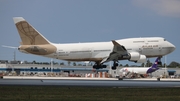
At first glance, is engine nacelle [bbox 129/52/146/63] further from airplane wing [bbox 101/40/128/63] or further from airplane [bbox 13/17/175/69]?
airplane wing [bbox 101/40/128/63]

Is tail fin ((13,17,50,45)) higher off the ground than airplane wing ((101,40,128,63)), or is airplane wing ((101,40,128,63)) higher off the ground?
tail fin ((13,17,50,45))

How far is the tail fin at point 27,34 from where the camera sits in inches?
3371

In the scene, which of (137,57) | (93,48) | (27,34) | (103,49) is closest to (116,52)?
(103,49)

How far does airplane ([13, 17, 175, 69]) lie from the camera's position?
8512 cm

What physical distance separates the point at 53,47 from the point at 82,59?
6.79m

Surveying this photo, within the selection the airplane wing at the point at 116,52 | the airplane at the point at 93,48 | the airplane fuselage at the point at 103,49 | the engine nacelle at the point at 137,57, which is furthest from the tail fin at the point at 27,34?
→ the engine nacelle at the point at 137,57

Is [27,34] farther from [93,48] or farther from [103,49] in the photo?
[103,49]

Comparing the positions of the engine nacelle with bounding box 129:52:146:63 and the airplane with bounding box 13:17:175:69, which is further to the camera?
the engine nacelle with bounding box 129:52:146:63

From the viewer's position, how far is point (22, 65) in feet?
529

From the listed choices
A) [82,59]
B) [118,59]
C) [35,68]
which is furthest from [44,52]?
[35,68]

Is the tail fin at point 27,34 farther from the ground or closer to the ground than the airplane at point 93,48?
farther from the ground

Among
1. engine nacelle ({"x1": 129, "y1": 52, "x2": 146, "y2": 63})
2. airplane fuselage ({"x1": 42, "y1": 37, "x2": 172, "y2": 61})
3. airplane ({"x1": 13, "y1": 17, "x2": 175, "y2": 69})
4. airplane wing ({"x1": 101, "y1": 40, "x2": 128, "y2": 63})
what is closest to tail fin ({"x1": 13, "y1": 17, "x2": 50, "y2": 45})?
airplane ({"x1": 13, "y1": 17, "x2": 175, "y2": 69})

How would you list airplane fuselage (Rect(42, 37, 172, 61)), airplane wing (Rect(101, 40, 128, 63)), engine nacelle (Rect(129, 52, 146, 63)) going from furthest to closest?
1. engine nacelle (Rect(129, 52, 146, 63))
2. airplane wing (Rect(101, 40, 128, 63))
3. airplane fuselage (Rect(42, 37, 172, 61))

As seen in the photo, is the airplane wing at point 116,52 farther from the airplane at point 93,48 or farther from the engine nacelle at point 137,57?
the engine nacelle at point 137,57
